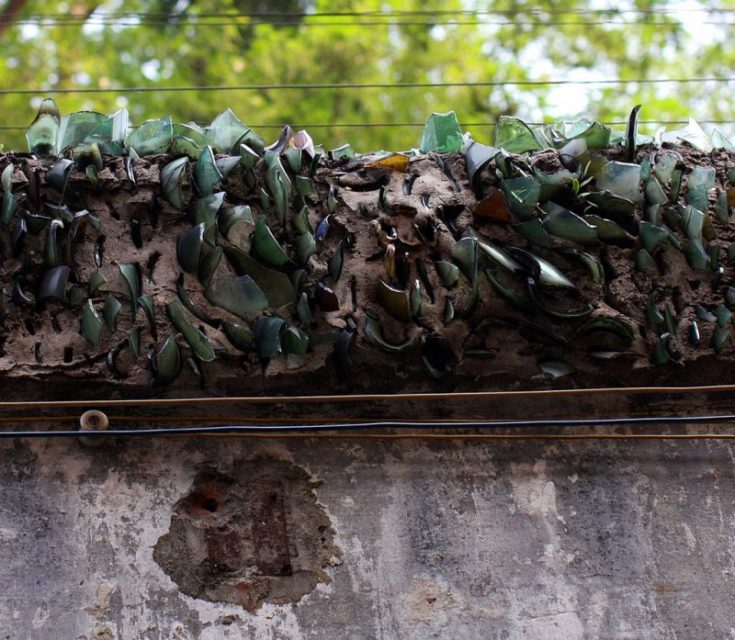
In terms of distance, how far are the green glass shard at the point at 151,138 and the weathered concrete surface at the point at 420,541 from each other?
25.9 inches

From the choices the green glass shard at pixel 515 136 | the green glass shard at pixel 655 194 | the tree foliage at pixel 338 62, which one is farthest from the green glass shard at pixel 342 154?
the tree foliage at pixel 338 62

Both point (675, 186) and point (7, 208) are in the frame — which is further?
point (675, 186)

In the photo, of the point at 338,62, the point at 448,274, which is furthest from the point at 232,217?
the point at 338,62

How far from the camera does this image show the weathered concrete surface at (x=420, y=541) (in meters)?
1.90

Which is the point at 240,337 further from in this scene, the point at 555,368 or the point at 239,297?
the point at 555,368

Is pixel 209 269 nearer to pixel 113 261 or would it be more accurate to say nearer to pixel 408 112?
pixel 113 261

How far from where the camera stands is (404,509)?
2.02 m

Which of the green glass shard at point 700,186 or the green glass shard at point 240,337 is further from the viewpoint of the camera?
the green glass shard at point 700,186

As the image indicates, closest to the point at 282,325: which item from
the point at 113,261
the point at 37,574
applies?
the point at 113,261

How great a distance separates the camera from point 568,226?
2.13m

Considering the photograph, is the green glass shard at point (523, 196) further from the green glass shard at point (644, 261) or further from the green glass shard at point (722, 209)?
the green glass shard at point (722, 209)

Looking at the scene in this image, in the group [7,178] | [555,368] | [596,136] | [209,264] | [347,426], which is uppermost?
Answer: [596,136]

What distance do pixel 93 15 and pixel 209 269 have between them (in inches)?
79.7

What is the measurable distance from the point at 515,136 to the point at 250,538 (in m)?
1.12
